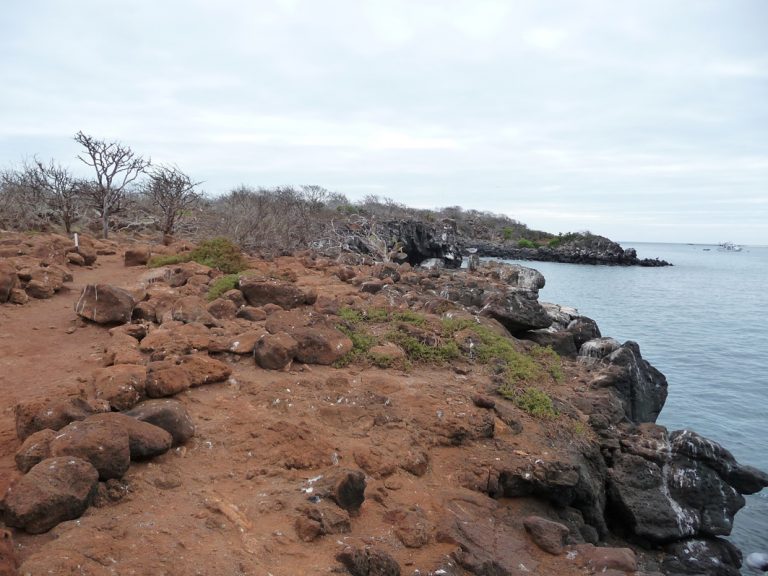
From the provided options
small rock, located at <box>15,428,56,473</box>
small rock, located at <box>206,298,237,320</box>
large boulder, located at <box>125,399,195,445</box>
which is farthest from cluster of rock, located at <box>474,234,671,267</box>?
small rock, located at <box>15,428,56,473</box>

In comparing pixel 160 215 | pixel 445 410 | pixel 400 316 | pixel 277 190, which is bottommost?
pixel 445 410

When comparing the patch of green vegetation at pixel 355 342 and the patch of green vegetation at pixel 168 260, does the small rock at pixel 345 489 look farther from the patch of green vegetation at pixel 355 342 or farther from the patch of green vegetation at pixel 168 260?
the patch of green vegetation at pixel 168 260

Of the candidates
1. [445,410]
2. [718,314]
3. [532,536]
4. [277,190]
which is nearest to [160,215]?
[277,190]

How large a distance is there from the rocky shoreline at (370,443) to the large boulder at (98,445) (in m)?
0.01

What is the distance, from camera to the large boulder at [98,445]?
3895mm

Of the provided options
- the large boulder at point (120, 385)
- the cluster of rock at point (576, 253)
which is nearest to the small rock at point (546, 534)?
the large boulder at point (120, 385)

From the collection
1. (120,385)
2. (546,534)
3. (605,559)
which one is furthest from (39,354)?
(605,559)

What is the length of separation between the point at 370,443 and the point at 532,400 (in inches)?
108

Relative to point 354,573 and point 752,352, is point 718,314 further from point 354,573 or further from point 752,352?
point 354,573

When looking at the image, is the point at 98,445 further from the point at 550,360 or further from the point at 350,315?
the point at 550,360

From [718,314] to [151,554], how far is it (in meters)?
32.4

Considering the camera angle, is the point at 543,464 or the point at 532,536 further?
the point at 543,464

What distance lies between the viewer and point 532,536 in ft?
16.8

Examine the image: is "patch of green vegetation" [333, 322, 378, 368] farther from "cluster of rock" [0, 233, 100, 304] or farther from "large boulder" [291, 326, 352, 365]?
"cluster of rock" [0, 233, 100, 304]
